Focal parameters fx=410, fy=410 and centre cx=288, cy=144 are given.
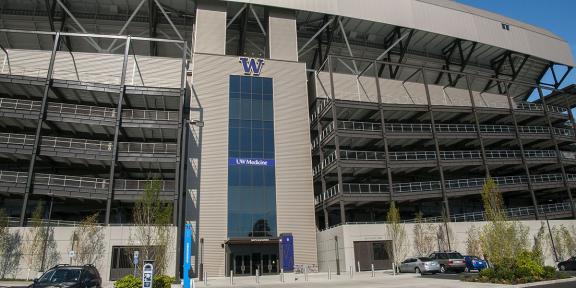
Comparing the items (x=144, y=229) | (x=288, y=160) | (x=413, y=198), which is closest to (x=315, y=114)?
(x=288, y=160)

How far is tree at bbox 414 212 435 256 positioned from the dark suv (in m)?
34.1

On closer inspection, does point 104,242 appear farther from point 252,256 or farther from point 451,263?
point 451,263

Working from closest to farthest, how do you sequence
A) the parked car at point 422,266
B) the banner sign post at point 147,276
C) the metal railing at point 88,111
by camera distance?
the banner sign post at point 147,276 < the parked car at point 422,266 < the metal railing at point 88,111

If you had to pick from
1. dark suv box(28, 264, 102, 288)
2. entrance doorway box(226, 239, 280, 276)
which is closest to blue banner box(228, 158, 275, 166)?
entrance doorway box(226, 239, 280, 276)

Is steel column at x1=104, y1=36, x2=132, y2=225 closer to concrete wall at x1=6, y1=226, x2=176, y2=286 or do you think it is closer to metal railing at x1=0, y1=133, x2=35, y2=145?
concrete wall at x1=6, y1=226, x2=176, y2=286

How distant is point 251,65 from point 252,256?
2296cm

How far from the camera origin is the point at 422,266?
109ft

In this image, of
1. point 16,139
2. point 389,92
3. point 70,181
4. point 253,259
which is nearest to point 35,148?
point 16,139

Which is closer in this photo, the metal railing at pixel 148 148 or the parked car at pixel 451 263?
the parked car at pixel 451 263

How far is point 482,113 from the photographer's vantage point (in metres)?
55.5

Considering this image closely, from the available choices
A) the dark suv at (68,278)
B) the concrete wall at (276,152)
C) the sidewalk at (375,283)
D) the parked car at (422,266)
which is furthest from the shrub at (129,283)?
the concrete wall at (276,152)

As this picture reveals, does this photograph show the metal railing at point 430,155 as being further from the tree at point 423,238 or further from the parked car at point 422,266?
the parked car at point 422,266

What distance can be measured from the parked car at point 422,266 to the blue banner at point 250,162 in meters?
19.0

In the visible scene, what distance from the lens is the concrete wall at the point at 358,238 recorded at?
135ft
